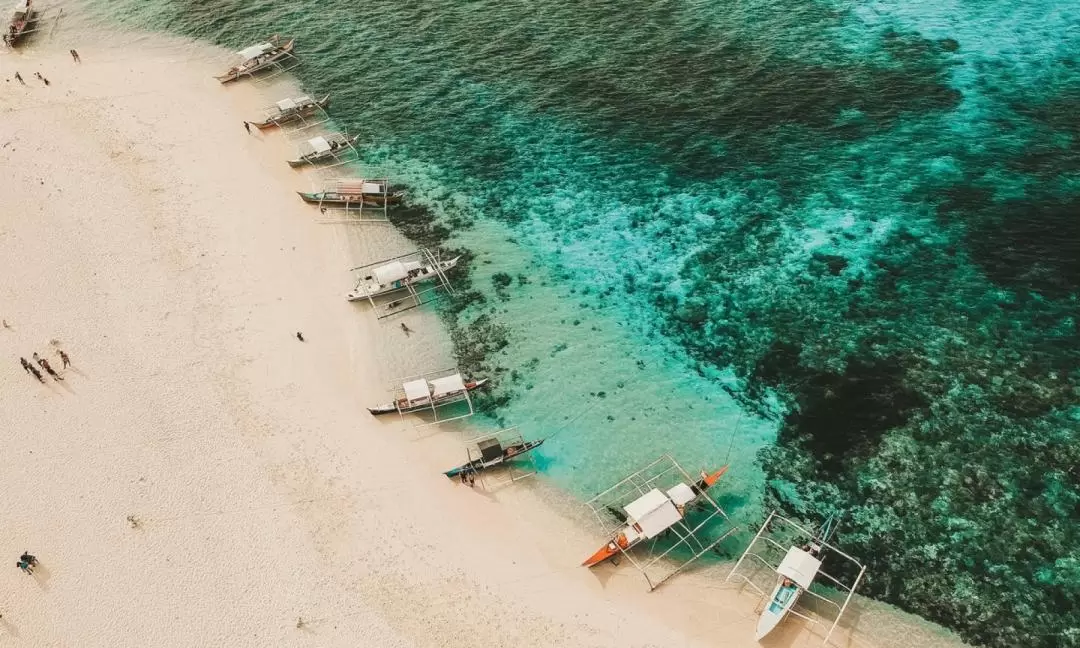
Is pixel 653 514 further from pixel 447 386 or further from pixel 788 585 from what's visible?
pixel 447 386

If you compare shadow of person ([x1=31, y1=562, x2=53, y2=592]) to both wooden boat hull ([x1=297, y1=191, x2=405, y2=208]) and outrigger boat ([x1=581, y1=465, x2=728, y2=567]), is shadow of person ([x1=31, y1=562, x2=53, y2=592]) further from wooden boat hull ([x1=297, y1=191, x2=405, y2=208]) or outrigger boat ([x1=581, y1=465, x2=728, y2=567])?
wooden boat hull ([x1=297, y1=191, x2=405, y2=208])

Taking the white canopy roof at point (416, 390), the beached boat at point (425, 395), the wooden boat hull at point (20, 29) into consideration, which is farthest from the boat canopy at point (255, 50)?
the white canopy roof at point (416, 390)

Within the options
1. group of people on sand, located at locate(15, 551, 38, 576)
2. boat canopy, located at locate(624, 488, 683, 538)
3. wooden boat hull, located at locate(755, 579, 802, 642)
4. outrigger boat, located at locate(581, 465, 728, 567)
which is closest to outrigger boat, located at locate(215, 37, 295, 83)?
group of people on sand, located at locate(15, 551, 38, 576)

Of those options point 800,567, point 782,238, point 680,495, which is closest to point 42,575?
point 680,495

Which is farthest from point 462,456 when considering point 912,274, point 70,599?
point 912,274

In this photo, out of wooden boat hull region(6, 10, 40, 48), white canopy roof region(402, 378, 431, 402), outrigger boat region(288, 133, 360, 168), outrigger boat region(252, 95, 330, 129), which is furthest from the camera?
wooden boat hull region(6, 10, 40, 48)

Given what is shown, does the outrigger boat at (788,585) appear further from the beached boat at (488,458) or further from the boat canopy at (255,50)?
the boat canopy at (255,50)

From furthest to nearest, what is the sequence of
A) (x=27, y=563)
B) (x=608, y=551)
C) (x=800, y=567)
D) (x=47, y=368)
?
(x=47, y=368) < (x=608, y=551) < (x=27, y=563) < (x=800, y=567)
